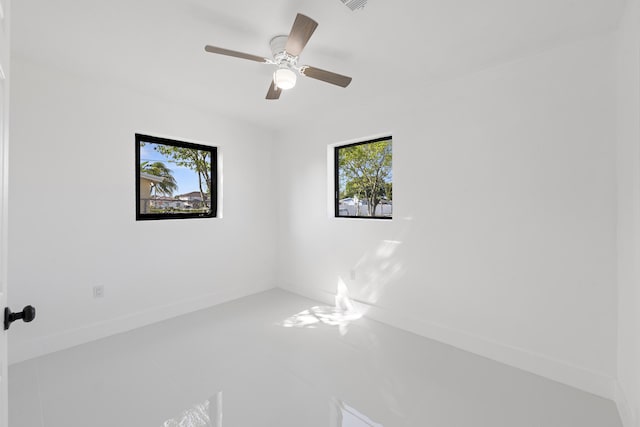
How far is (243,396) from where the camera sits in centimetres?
194

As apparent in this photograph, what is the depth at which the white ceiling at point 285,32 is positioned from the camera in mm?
1738

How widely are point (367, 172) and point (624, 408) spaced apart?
8.65 feet

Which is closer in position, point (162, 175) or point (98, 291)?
point (98, 291)

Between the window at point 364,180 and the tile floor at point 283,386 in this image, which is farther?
the window at point 364,180

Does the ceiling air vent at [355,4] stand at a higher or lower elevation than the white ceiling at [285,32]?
lower

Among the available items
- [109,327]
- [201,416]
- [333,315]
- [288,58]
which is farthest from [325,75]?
[109,327]

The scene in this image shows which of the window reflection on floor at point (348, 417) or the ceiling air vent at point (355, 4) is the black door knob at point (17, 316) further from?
the ceiling air vent at point (355, 4)

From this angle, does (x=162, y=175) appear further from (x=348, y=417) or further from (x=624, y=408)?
(x=624, y=408)

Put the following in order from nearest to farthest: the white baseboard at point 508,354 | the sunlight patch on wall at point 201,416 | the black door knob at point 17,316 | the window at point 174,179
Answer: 1. the black door knob at point 17,316
2. the sunlight patch on wall at point 201,416
3. the white baseboard at point 508,354
4. the window at point 174,179

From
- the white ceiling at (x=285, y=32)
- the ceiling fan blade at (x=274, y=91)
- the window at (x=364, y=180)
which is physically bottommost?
the window at (x=364, y=180)

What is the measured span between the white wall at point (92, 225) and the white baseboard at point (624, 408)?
3.54 metres

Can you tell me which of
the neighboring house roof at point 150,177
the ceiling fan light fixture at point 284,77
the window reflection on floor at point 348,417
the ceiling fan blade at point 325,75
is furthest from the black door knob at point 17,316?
the neighboring house roof at point 150,177

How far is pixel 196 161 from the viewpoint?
3.64 meters

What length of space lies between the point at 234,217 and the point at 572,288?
337 cm
